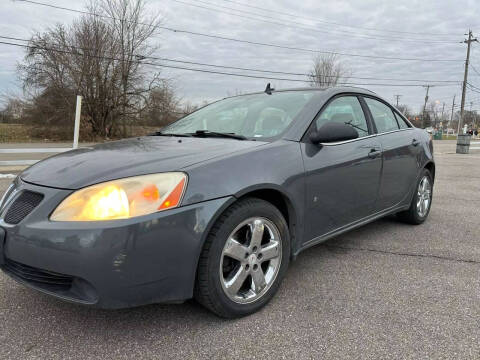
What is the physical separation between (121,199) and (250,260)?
33.9 inches

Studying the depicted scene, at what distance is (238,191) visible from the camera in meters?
2.16

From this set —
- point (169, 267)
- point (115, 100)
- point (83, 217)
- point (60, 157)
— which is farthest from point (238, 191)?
point (115, 100)

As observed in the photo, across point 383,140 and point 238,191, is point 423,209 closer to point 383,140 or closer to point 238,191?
point 383,140

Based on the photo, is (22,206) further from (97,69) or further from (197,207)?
(97,69)

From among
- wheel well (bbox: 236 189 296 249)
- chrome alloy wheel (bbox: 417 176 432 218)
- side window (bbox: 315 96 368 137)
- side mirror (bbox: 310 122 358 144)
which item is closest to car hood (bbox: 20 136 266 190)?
wheel well (bbox: 236 189 296 249)

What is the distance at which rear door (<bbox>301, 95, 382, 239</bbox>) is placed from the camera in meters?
2.70

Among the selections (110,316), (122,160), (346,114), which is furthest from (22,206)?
(346,114)

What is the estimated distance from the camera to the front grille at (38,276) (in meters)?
1.90

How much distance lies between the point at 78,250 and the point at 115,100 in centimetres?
2494

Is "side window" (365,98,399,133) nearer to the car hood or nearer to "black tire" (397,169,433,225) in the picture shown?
"black tire" (397,169,433,225)

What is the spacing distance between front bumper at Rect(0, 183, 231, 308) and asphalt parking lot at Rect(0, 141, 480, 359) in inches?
11.5

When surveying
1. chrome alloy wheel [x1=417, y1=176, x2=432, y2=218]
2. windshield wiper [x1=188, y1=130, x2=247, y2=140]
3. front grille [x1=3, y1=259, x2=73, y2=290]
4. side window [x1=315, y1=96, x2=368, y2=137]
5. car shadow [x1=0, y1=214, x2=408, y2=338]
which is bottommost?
car shadow [x1=0, y1=214, x2=408, y2=338]

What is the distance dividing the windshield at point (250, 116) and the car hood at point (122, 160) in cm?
31

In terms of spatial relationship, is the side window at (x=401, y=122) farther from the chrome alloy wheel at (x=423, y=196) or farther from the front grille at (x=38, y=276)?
the front grille at (x=38, y=276)
